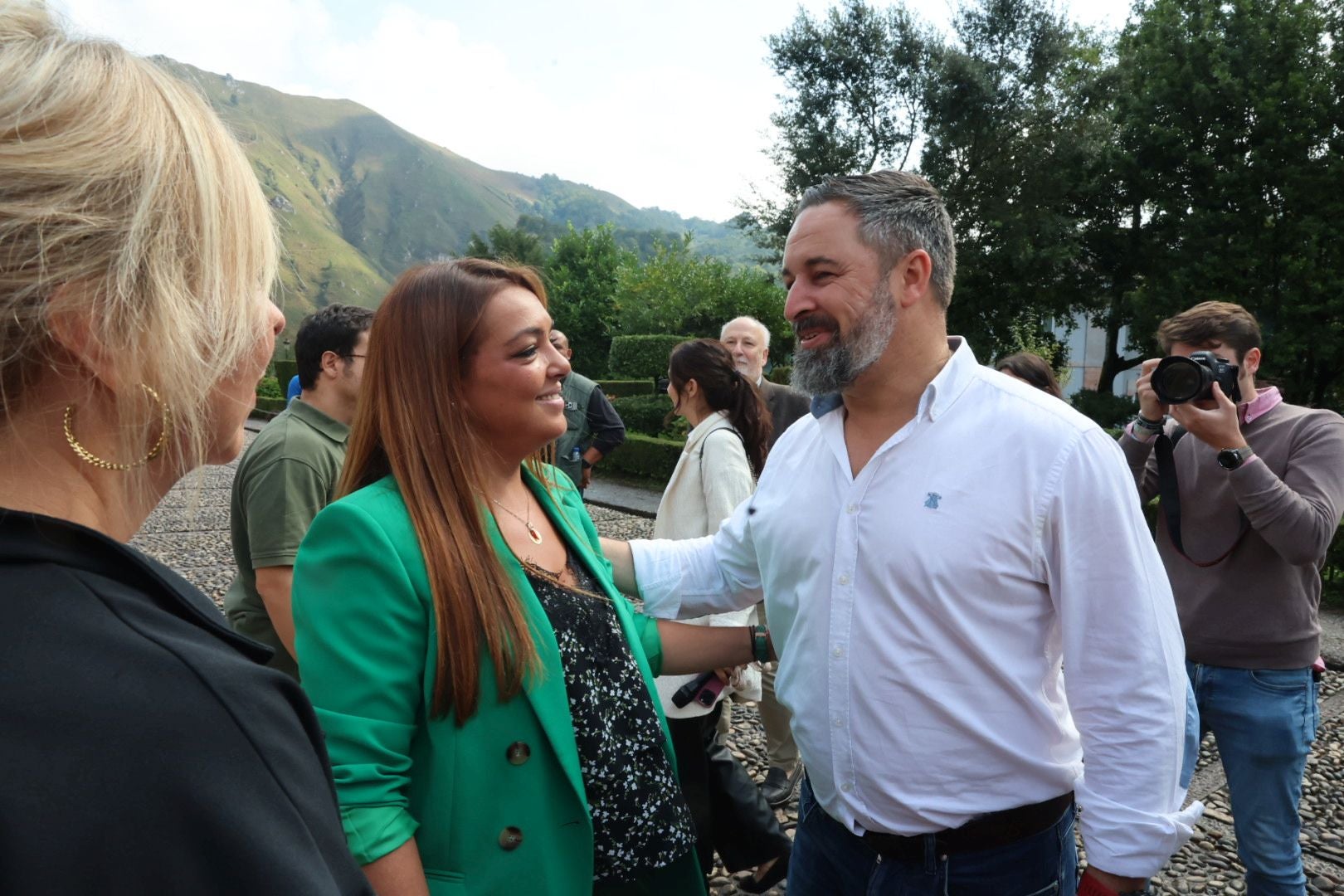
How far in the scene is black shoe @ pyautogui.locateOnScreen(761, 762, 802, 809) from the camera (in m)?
4.24

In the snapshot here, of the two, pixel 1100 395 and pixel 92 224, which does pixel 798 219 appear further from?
pixel 1100 395

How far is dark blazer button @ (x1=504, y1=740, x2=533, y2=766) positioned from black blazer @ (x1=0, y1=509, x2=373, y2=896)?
0.82 m

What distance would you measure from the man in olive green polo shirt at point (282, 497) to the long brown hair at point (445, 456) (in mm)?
1154

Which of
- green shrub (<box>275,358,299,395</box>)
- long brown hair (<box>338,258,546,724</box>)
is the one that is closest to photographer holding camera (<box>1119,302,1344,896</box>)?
long brown hair (<box>338,258,546,724</box>)

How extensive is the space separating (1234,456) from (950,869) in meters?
1.82

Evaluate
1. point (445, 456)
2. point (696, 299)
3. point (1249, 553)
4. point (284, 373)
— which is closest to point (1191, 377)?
point (1249, 553)

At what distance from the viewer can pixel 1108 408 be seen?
21203mm

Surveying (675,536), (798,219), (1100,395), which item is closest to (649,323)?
(1100,395)

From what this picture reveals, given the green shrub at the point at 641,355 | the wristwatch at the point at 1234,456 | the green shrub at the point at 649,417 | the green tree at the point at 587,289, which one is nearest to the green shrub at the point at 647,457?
the green shrub at the point at 649,417

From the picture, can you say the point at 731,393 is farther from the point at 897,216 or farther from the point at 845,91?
the point at 845,91

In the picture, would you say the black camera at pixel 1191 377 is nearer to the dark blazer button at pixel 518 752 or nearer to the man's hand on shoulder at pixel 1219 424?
the man's hand on shoulder at pixel 1219 424

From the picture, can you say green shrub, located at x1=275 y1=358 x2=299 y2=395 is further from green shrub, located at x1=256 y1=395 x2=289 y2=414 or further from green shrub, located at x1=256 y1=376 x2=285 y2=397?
green shrub, located at x1=256 y1=395 x2=289 y2=414

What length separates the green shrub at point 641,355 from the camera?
2325 cm

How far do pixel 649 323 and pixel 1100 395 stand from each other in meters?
14.9
